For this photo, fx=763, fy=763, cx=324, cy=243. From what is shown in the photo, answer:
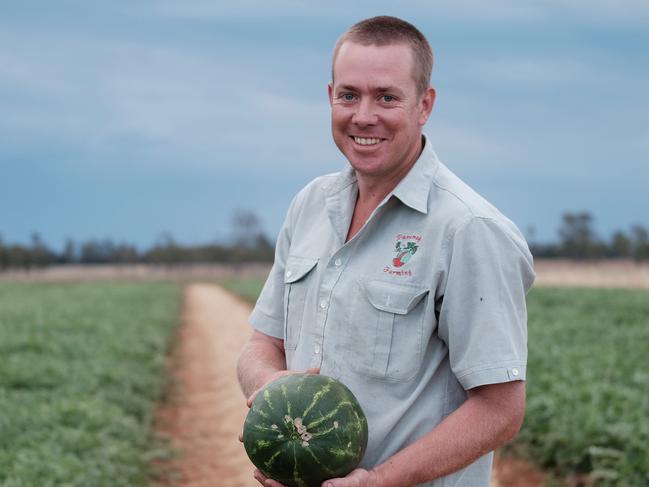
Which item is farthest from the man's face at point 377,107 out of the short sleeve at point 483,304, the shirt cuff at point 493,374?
the shirt cuff at point 493,374

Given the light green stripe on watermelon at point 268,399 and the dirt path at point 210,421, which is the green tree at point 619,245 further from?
the light green stripe on watermelon at point 268,399

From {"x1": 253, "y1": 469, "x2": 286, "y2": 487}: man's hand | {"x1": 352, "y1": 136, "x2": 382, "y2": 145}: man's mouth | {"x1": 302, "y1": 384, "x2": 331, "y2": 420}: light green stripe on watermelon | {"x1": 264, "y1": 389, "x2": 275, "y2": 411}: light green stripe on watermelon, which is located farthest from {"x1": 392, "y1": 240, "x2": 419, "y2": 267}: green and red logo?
{"x1": 253, "y1": 469, "x2": 286, "y2": 487}: man's hand

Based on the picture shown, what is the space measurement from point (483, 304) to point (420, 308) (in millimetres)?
229

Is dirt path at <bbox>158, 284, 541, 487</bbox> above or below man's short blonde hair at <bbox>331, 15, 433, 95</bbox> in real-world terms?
below

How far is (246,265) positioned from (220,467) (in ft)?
327

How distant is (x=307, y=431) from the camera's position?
254 centimetres

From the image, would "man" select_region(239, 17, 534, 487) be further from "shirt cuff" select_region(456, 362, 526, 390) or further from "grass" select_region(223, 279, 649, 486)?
"grass" select_region(223, 279, 649, 486)

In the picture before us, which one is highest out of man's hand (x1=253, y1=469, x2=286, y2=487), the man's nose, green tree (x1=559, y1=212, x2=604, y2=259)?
the man's nose

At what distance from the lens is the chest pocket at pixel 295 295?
9.68ft

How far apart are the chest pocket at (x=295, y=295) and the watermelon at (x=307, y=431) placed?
15.2 inches

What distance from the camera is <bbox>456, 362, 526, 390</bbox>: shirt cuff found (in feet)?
8.01

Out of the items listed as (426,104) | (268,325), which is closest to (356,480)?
(268,325)

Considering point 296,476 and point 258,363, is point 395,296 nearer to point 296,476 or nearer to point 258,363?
point 296,476

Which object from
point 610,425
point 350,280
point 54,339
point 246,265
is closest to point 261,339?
point 350,280
